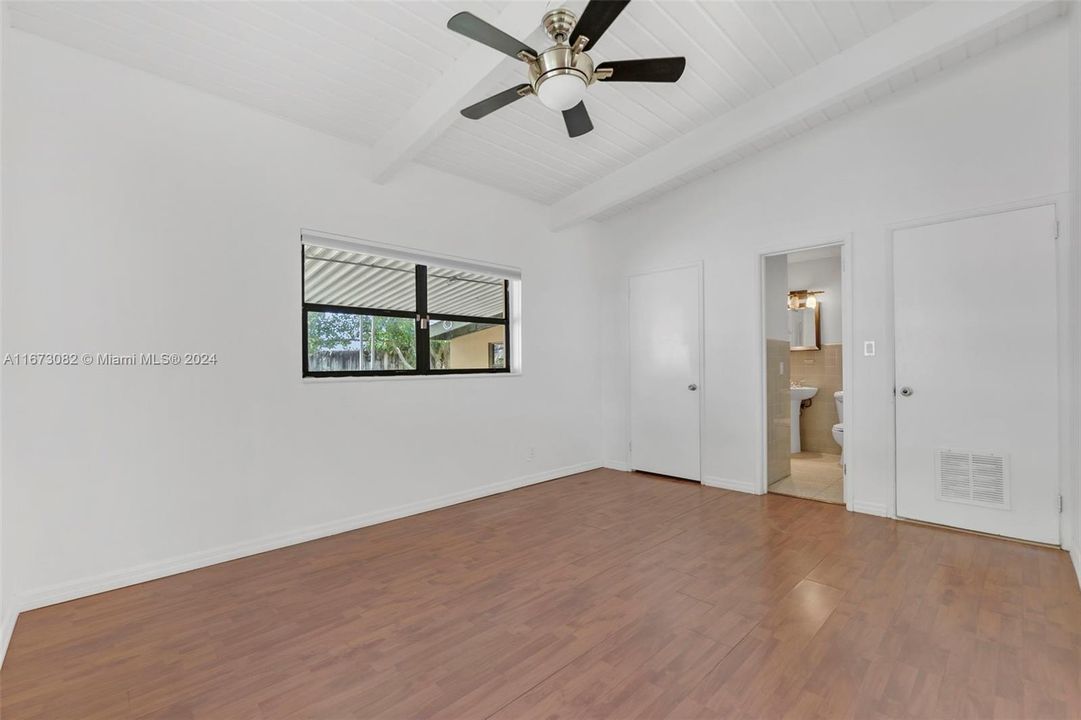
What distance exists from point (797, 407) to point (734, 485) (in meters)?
2.49

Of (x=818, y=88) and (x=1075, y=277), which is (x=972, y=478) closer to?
(x=1075, y=277)

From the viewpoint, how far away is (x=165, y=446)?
2812mm

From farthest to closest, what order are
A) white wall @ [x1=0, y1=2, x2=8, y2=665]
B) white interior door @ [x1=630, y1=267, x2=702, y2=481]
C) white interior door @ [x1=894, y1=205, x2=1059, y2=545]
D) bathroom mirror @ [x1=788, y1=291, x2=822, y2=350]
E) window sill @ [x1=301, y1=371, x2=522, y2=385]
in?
1. bathroom mirror @ [x1=788, y1=291, x2=822, y2=350]
2. white interior door @ [x1=630, y1=267, x2=702, y2=481]
3. window sill @ [x1=301, y1=371, x2=522, y2=385]
4. white interior door @ [x1=894, y1=205, x2=1059, y2=545]
5. white wall @ [x1=0, y1=2, x2=8, y2=665]

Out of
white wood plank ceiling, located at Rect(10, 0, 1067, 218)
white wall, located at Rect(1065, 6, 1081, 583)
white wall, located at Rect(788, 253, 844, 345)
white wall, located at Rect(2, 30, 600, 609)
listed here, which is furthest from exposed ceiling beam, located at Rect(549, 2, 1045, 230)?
white wall, located at Rect(788, 253, 844, 345)

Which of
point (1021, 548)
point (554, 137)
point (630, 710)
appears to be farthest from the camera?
point (554, 137)

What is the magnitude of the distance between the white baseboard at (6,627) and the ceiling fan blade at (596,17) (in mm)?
3489

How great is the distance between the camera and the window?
11.7 ft

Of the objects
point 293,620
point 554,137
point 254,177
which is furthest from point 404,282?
point 293,620

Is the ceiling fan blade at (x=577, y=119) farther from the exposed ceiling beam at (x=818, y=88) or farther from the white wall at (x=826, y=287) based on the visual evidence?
the white wall at (x=826, y=287)

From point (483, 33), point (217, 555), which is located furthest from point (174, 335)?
point (483, 33)

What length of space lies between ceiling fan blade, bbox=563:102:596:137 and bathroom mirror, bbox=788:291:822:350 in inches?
184

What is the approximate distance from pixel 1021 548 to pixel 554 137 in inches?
163

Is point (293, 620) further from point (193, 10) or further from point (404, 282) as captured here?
point (193, 10)

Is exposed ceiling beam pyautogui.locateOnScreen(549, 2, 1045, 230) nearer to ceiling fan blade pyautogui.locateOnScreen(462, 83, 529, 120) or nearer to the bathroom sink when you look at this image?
ceiling fan blade pyautogui.locateOnScreen(462, 83, 529, 120)
